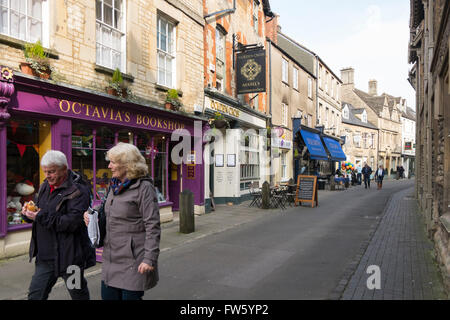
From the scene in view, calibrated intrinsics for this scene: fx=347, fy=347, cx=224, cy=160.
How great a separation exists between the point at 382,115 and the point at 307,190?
3630 cm

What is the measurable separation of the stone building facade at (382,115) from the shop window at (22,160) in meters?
42.7

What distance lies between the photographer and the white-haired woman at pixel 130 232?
2789mm

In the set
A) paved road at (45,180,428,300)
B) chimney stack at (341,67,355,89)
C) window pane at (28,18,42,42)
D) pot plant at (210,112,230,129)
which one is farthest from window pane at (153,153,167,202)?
chimney stack at (341,67,355,89)

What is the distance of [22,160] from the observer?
6664 millimetres

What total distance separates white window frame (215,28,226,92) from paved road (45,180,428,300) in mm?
6120

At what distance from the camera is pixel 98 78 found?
790 cm

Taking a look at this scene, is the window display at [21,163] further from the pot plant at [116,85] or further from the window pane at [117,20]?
the window pane at [117,20]

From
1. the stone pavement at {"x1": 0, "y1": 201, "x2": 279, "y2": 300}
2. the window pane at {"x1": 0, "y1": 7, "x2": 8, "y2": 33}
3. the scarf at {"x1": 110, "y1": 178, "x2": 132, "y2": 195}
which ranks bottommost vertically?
the stone pavement at {"x1": 0, "y1": 201, "x2": 279, "y2": 300}

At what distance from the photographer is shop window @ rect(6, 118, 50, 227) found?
6.41 metres

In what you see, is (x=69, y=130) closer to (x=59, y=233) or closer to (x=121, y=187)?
(x=59, y=233)

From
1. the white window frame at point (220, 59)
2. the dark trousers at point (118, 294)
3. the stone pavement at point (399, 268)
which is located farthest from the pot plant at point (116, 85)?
the stone pavement at point (399, 268)

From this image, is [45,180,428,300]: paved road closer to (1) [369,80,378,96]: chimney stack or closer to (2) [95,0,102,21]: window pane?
(2) [95,0,102,21]: window pane

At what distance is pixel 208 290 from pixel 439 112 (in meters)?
5.32
